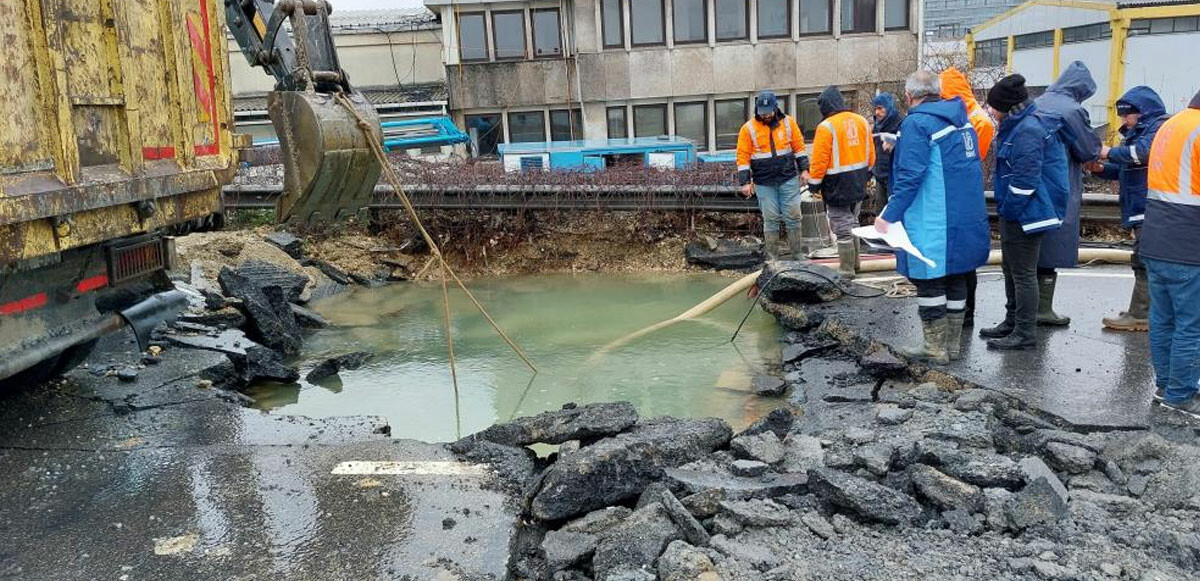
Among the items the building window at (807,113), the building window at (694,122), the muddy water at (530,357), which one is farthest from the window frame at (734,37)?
the muddy water at (530,357)

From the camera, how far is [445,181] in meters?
12.6

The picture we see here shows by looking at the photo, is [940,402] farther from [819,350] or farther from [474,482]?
[474,482]

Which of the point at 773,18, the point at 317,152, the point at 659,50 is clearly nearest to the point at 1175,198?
the point at 317,152

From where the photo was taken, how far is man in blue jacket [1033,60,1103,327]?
588cm

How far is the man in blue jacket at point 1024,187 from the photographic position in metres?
5.57

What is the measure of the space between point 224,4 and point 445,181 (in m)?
6.48

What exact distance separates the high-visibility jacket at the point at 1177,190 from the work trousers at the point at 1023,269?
114cm

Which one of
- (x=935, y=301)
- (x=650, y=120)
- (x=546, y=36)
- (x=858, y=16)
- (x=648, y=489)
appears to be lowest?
(x=648, y=489)

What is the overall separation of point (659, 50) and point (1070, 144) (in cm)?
1730

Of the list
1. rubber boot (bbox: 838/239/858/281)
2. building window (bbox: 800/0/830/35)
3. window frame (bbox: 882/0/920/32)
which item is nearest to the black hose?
rubber boot (bbox: 838/239/858/281)

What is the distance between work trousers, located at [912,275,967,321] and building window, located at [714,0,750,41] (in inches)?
707

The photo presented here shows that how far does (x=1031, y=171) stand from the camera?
5566mm

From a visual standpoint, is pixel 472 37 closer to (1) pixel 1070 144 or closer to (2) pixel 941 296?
(1) pixel 1070 144

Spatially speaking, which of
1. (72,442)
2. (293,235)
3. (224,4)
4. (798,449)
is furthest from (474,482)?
(293,235)
